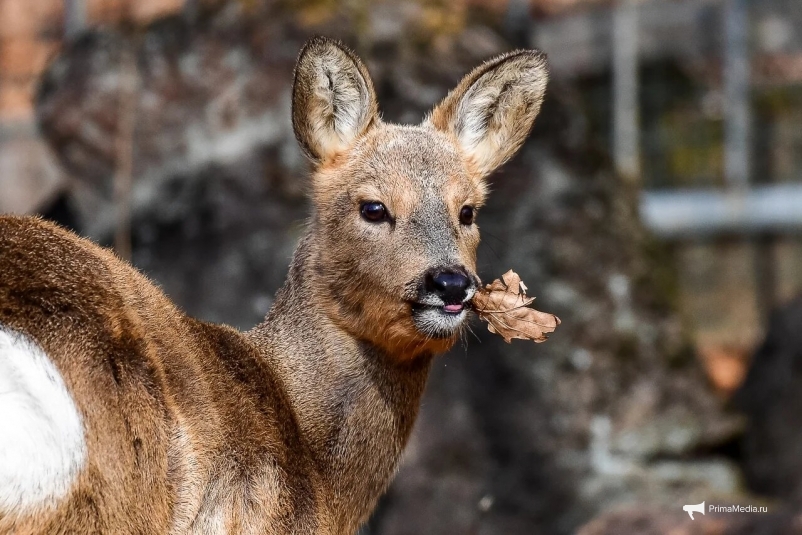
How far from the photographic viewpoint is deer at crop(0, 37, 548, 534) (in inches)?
151

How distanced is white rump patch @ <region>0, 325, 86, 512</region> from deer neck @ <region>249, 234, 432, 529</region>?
1663 millimetres

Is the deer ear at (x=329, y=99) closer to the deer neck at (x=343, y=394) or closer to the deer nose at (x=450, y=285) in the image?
the deer neck at (x=343, y=394)

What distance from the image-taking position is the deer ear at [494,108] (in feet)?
20.6

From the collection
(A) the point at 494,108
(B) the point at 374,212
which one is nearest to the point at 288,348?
(B) the point at 374,212

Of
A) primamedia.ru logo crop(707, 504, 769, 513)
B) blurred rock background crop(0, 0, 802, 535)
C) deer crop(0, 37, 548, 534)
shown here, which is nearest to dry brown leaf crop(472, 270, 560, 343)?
deer crop(0, 37, 548, 534)

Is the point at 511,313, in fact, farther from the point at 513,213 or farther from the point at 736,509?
the point at 513,213

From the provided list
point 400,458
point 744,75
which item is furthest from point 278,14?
point 400,458

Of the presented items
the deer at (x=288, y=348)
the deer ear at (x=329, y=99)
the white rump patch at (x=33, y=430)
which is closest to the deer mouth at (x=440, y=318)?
the deer at (x=288, y=348)

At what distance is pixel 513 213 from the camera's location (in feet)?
33.2

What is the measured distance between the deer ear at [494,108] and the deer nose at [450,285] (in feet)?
4.65

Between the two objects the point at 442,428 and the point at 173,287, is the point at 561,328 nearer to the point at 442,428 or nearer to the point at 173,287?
the point at 442,428

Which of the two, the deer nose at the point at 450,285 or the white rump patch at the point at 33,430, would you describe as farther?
the deer nose at the point at 450,285

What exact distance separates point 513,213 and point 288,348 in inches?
193

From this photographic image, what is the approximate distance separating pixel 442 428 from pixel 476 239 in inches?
158
